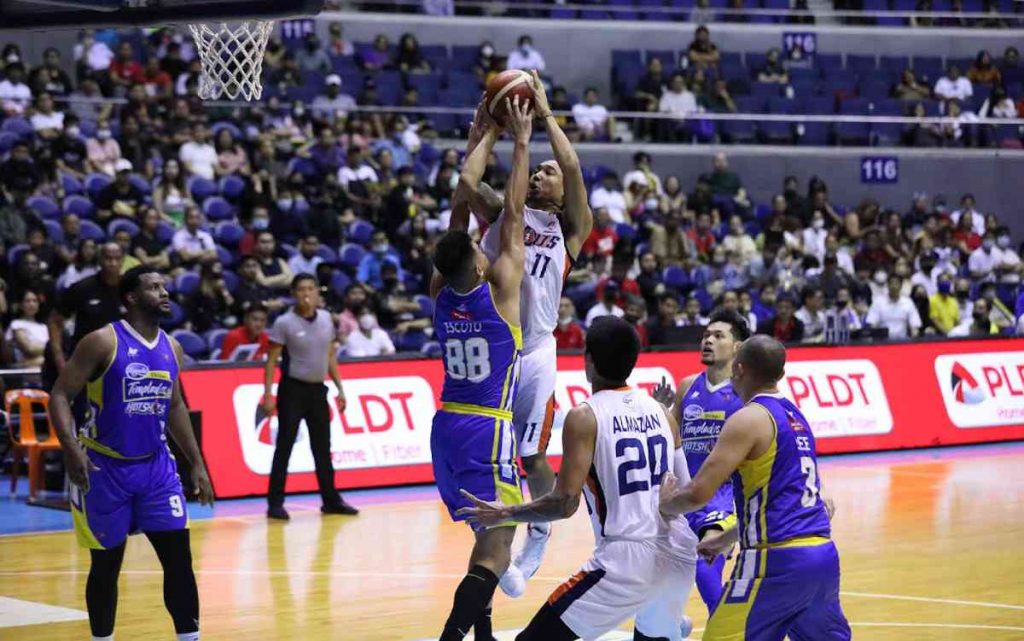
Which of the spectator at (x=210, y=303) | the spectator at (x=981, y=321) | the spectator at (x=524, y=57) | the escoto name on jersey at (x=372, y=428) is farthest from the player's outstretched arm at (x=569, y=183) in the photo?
the spectator at (x=524, y=57)

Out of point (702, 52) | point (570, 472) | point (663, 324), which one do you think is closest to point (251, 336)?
point (663, 324)

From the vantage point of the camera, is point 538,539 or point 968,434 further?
point 968,434

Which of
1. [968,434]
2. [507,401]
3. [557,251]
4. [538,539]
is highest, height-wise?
[557,251]

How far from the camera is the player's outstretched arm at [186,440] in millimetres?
7613

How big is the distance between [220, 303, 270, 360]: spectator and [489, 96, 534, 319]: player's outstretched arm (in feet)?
25.8

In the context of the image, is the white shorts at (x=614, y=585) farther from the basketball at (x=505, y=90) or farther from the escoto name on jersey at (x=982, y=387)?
the escoto name on jersey at (x=982, y=387)


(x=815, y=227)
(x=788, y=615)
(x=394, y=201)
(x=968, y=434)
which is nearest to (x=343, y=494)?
(x=394, y=201)

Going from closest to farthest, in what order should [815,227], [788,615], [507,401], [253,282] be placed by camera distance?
1. [788,615]
2. [507,401]
3. [253,282]
4. [815,227]

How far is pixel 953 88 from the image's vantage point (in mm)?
27750

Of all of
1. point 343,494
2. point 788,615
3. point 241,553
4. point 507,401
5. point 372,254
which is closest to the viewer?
point 788,615

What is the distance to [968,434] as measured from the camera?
1847 centimetres

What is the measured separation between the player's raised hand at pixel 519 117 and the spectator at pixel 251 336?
25.6 feet

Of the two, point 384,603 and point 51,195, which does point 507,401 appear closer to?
point 384,603

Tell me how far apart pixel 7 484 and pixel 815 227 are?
13021mm
